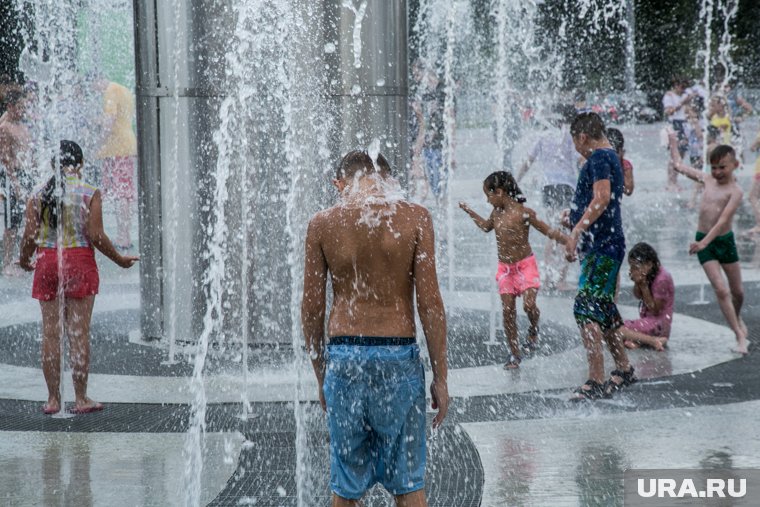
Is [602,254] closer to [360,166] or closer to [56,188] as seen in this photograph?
[360,166]

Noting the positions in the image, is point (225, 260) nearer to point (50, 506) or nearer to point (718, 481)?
point (50, 506)

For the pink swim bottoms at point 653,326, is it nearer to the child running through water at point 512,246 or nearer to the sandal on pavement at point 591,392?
the child running through water at point 512,246

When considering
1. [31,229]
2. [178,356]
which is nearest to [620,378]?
[178,356]

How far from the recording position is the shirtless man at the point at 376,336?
4141 mm

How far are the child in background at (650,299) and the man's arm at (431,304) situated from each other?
175 inches

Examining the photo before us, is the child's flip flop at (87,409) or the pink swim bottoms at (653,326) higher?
the pink swim bottoms at (653,326)

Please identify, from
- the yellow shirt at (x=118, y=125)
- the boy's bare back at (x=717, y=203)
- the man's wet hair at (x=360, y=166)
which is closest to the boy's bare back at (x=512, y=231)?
the boy's bare back at (x=717, y=203)

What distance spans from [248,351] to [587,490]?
3631 millimetres

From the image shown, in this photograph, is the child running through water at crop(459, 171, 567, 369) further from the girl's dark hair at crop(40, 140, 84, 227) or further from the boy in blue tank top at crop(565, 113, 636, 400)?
the girl's dark hair at crop(40, 140, 84, 227)

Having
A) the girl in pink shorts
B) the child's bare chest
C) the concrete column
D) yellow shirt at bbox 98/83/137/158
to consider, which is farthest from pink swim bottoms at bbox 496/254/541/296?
yellow shirt at bbox 98/83/137/158

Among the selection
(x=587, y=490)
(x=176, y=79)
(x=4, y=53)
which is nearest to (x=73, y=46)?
(x=4, y=53)

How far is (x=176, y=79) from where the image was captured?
8516mm

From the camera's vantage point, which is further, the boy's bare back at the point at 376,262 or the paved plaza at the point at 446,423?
the paved plaza at the point at 446,423

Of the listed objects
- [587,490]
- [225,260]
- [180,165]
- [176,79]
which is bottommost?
[587,490]
